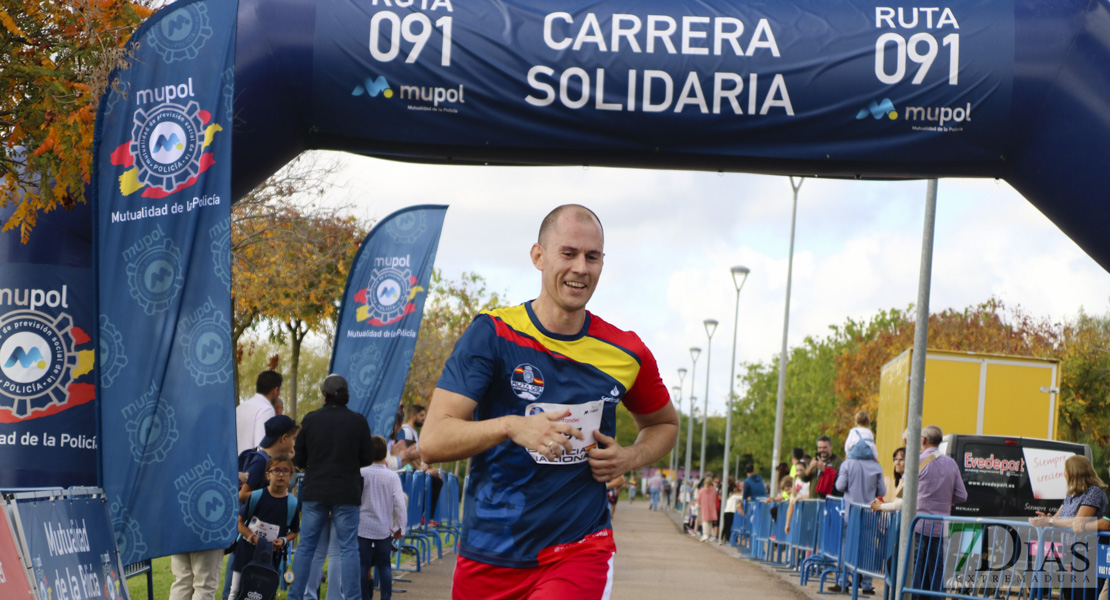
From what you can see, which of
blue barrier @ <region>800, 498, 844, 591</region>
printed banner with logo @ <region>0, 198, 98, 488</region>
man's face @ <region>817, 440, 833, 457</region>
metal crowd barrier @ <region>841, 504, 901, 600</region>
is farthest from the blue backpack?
man's face @ <region>817, 440, 833, 457</region>

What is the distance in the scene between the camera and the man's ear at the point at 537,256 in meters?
4.19

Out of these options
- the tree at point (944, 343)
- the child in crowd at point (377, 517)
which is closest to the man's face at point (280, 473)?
the child in crowd at point (377, 517)

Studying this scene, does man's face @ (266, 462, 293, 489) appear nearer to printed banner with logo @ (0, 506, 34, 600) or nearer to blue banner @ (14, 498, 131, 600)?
blue banner @ (14, 498, 131, 600)

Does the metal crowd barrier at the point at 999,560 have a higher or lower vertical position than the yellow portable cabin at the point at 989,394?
lower

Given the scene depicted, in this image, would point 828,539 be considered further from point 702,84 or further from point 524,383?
point 524,383

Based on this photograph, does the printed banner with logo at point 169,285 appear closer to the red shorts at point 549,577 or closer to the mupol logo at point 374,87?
the mupol logo at point 374,87

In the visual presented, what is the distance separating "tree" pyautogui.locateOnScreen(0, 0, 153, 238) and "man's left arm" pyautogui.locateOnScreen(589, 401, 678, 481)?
4.05 m

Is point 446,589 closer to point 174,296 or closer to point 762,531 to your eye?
point 174,296

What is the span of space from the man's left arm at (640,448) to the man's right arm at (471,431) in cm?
21

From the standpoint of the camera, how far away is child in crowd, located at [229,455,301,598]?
8828 mm

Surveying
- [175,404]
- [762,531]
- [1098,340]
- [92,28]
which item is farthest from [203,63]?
[1098,340]

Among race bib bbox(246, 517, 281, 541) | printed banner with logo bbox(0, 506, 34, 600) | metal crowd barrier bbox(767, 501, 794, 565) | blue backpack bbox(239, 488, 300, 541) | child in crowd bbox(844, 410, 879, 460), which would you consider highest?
child in crowd bbox(844, 410, 879, 460)

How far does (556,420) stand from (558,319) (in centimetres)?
42

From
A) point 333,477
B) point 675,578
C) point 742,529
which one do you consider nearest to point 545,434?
point 333,477
